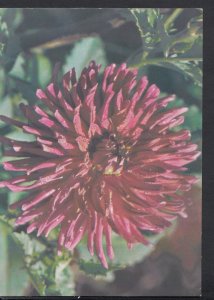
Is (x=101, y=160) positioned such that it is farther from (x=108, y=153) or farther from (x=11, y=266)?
(x=11, y=266)

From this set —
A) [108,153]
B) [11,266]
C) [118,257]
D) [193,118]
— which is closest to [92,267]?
[118,257]

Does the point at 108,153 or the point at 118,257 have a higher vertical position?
the point at 108,153

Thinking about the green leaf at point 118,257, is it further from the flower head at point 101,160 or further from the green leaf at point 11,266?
the green leaf at point 11,266

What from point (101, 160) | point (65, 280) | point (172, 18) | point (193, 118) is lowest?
point (65, 280)

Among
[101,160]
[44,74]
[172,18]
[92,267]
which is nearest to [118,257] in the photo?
[92,267]

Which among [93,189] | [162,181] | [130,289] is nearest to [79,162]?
[93,189]

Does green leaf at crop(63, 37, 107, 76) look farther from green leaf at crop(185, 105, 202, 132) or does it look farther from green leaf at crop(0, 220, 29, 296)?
green leaf at crop(0, 220, 29, 296)
